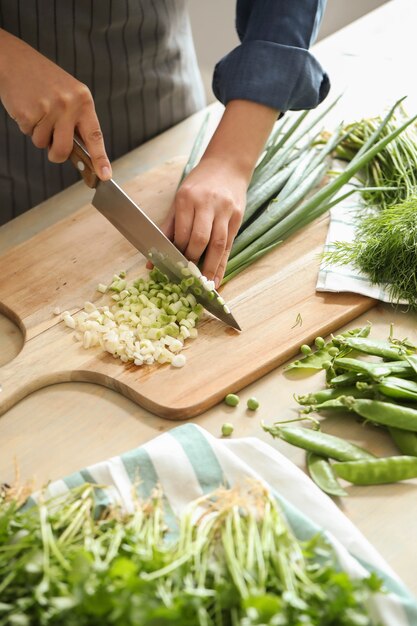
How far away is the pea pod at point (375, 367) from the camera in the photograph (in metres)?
1.44

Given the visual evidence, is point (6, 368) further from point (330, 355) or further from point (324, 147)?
point (324, 147)

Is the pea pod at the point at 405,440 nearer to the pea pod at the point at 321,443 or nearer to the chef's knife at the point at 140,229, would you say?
the pea pod at the point at 321,443

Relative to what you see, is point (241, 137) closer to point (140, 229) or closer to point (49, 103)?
point (140, 229)

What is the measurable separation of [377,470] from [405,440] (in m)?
0.09

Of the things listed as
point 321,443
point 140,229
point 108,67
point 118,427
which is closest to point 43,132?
point 140,229

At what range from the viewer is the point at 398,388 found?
142cm

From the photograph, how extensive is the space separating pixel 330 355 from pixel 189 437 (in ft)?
1.20

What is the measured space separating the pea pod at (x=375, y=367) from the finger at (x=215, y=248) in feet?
1.28

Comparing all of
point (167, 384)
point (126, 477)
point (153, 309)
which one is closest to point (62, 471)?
point (126, 477)

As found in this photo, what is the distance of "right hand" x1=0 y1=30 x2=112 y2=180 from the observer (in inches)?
65.8

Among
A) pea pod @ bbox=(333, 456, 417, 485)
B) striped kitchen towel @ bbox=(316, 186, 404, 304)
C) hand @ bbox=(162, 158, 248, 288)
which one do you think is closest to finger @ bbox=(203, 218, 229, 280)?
hand @ bbox=(162, 158, 248, 288)

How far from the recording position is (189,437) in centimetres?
136

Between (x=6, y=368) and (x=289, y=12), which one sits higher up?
(x=289, y=12)

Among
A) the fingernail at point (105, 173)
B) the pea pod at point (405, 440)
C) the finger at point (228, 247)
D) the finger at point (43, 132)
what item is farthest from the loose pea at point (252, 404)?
the finger at point (43, 132)
